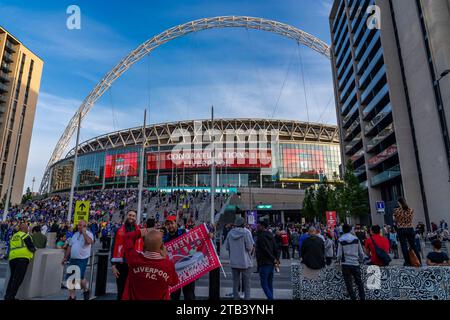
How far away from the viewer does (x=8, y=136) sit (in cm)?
8306

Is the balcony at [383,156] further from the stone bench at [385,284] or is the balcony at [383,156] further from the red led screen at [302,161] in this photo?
the red led screen at [302,161]

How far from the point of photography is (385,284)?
6.47m

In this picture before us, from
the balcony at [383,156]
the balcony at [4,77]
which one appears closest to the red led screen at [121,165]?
the balcony at [4,77]

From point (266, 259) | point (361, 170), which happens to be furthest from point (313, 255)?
point (361, 170)

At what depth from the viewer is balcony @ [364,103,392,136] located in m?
39.6

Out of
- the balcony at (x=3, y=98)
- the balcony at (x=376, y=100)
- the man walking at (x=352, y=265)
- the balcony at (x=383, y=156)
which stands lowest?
the man walking at (x=352, y=265)

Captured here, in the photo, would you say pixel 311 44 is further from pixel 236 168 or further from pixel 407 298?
pixel 407 298

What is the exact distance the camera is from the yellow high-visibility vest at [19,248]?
22.8ft

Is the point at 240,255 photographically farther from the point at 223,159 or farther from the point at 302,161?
the point at 302,161

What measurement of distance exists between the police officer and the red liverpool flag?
11.9 ft

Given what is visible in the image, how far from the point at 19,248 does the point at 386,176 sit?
141 ft

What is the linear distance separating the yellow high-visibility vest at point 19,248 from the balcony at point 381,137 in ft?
141

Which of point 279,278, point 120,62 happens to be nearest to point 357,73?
point 279,278

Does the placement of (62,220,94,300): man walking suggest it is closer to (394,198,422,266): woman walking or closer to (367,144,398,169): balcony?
(394,198,422,266): woman walking
